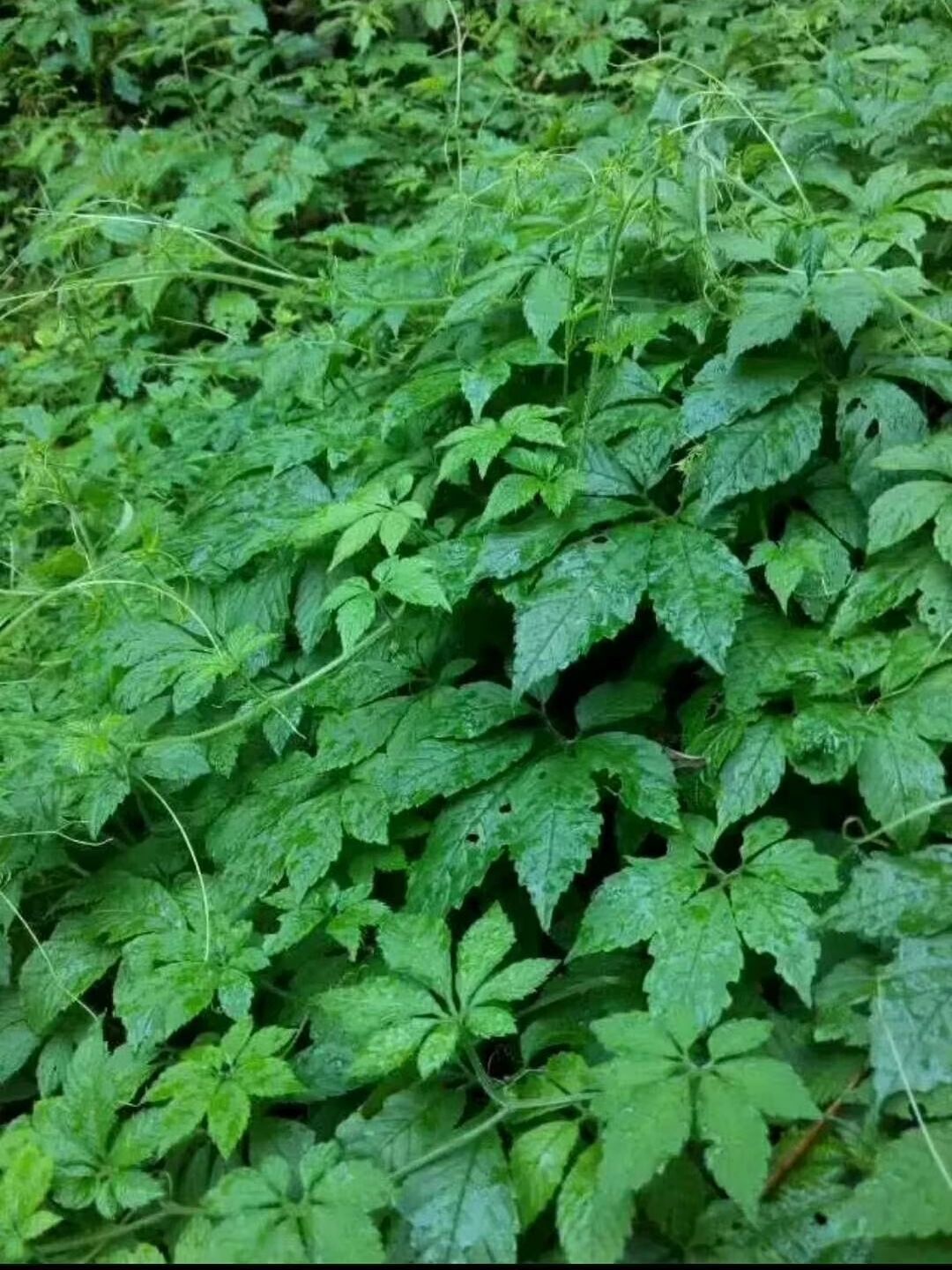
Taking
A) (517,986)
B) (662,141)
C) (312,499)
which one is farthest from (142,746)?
(662,141)

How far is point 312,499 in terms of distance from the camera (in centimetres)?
226

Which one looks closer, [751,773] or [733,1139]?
[733,1139]

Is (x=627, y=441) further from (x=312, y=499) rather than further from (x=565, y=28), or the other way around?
(x=565, y=28)

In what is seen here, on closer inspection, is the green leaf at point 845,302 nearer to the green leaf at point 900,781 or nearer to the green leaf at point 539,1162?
the green leaf at point 900,781

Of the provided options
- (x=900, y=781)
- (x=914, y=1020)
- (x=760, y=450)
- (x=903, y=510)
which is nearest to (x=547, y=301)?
(x=760, y=450)

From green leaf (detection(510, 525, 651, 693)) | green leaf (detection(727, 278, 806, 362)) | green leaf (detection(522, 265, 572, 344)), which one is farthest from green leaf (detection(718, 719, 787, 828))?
green leaf (detection(522, 265, 572, 344))

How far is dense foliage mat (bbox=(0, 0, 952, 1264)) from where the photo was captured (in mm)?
1360

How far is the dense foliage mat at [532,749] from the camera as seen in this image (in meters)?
1.36

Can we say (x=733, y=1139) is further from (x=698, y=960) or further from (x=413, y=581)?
(x=413, y=581)

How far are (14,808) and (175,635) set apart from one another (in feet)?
1.38

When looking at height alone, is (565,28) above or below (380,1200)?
above

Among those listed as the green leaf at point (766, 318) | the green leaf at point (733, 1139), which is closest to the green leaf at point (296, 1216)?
the green leaf at point (733, 1139)

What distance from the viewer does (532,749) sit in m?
1.82

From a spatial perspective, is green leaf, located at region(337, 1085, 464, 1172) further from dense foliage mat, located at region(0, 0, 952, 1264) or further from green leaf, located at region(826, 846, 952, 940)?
green leaf, located at region(826, 846, 952, 940)
